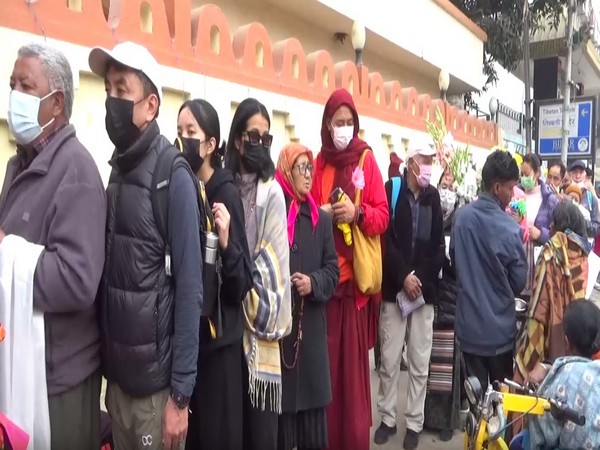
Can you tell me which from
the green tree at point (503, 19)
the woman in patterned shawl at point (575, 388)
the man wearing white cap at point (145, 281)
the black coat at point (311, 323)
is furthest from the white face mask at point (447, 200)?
the green tree at point (503, 19)

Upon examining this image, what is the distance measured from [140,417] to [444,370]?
263 cm

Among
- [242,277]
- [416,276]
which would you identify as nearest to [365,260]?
[416,276]

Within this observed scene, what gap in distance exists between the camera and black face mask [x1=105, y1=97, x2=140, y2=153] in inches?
76.2

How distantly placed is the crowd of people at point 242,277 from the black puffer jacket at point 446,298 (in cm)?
1

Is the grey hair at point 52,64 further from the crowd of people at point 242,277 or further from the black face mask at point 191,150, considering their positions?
the black face mask at point 191,150

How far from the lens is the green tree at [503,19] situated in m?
13.1

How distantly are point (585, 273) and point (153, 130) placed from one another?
7.71ft

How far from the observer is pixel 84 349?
1913 millimetres

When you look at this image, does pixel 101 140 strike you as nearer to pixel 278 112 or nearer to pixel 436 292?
pixel 278 112

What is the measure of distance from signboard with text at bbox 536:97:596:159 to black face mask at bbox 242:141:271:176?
11.4 meters

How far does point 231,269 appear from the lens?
2236 mm

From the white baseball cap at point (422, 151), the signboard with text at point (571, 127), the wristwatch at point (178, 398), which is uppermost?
the signboard with text at point (571, 127)

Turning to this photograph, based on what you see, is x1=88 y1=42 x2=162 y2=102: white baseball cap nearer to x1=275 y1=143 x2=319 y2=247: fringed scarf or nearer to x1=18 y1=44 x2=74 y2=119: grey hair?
x1=18 y1=44 x2=74 y2=119: grey hair

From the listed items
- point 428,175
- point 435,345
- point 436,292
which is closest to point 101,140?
point 428,175
